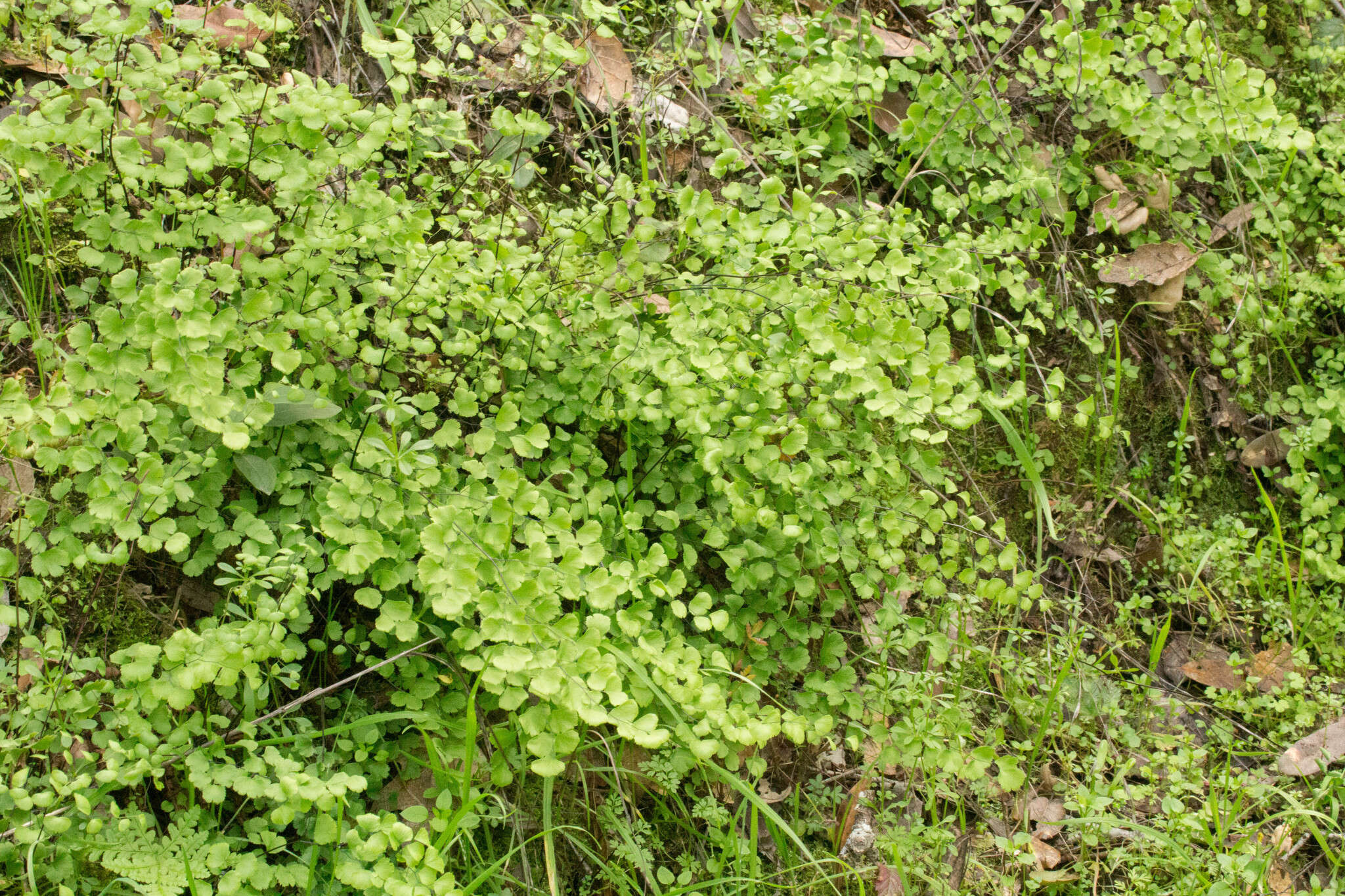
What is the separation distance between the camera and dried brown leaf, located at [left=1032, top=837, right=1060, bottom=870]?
242 centimetres

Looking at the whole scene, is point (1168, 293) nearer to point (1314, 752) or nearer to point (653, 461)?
point (1314, 752)

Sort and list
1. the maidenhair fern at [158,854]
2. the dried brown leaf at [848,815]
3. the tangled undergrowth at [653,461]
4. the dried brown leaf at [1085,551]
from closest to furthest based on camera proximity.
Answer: the maidenhair fern at [158,854] → the tangled undergrowth at [653,461] → the dried brown leaf at [848,815] → the dried brown leaf at [1085,551]

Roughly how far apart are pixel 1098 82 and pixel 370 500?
2580 millimetres

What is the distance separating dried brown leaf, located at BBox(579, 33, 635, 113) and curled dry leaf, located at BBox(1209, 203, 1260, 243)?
205 cm

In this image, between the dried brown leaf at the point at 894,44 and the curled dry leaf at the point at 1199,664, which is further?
the dried brown leaf at the point at 894,44

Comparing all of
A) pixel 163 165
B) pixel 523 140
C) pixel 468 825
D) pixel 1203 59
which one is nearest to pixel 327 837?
pixel 468 825

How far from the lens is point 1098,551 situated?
307 centimetres

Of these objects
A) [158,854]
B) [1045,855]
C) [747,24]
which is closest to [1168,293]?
[747,24]

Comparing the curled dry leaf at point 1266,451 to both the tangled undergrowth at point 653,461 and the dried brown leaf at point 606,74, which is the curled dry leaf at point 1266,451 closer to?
the tangled undergrowth at point 653,461

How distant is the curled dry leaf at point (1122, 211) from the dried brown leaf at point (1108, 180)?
0.08 feet

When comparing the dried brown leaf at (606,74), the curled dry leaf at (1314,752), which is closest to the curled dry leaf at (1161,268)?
the curled dry leaf at (1314,752)

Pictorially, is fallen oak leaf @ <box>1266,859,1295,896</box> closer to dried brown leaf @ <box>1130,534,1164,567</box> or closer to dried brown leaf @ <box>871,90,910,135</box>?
dried brown leaf @ <box>1130,534,1164,567</box>

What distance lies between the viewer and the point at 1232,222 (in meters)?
3.42

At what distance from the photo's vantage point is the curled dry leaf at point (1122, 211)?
3219 millimetres
